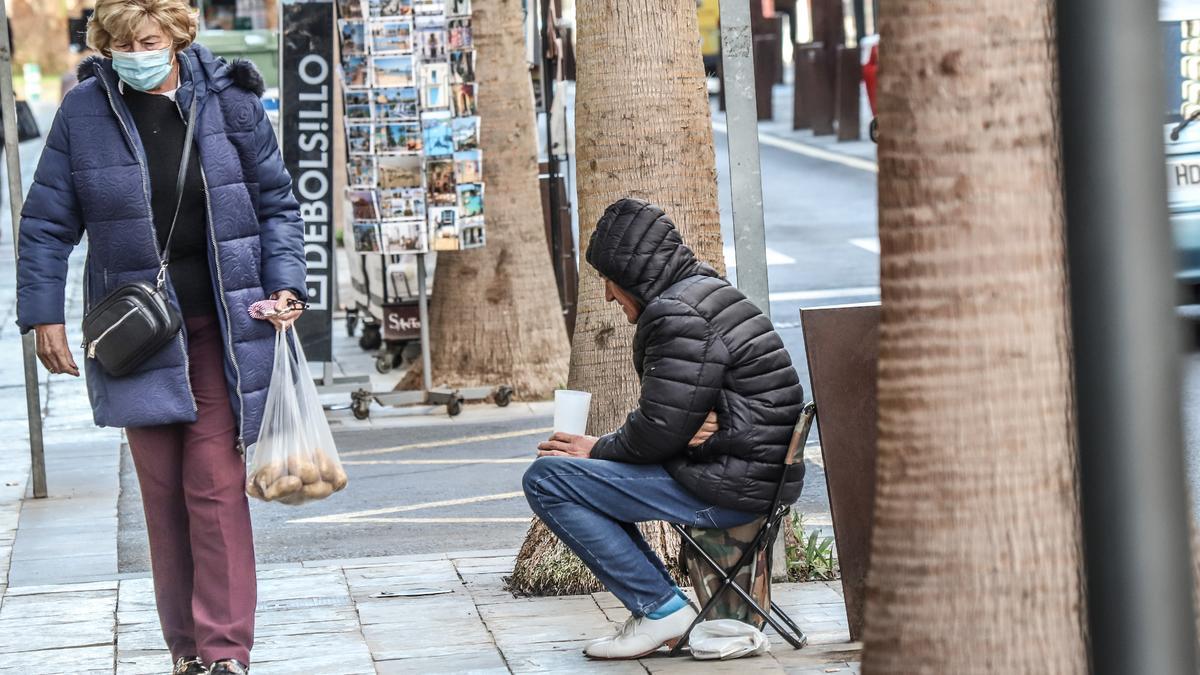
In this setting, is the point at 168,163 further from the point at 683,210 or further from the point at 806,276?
the point at 806,276

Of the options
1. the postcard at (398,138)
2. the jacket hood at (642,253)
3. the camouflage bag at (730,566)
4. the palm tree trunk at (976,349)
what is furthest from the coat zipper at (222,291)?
the postcard at (398,138)

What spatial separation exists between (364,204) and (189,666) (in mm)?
5564

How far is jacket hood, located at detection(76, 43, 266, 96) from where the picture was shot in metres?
4.93

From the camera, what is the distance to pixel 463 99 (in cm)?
1027

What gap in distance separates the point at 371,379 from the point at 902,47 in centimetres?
936

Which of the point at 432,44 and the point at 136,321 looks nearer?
the point at 136,321

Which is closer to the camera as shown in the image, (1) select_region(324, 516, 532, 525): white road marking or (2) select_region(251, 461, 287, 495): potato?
(2) select_region(251, 461, 287, 495): potato

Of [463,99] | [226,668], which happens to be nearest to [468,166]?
[463,99]

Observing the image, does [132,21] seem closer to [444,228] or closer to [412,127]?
[412,127]

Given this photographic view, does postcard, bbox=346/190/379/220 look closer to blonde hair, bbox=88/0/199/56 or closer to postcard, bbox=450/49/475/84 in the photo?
postcard, bbox=450/49/475/84

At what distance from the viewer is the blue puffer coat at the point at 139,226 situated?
16.0 feet

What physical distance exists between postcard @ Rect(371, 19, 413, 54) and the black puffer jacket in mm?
5017

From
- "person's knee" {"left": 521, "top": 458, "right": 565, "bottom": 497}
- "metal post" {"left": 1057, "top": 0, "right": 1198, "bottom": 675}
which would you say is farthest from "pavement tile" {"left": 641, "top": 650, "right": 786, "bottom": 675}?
"metal post" {"left": 1057, "top": 0, "right": 1198, "bottom": 675}

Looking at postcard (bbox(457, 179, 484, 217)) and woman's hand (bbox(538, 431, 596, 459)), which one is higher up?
postcard (bbox(457, 179, 484, 217))
